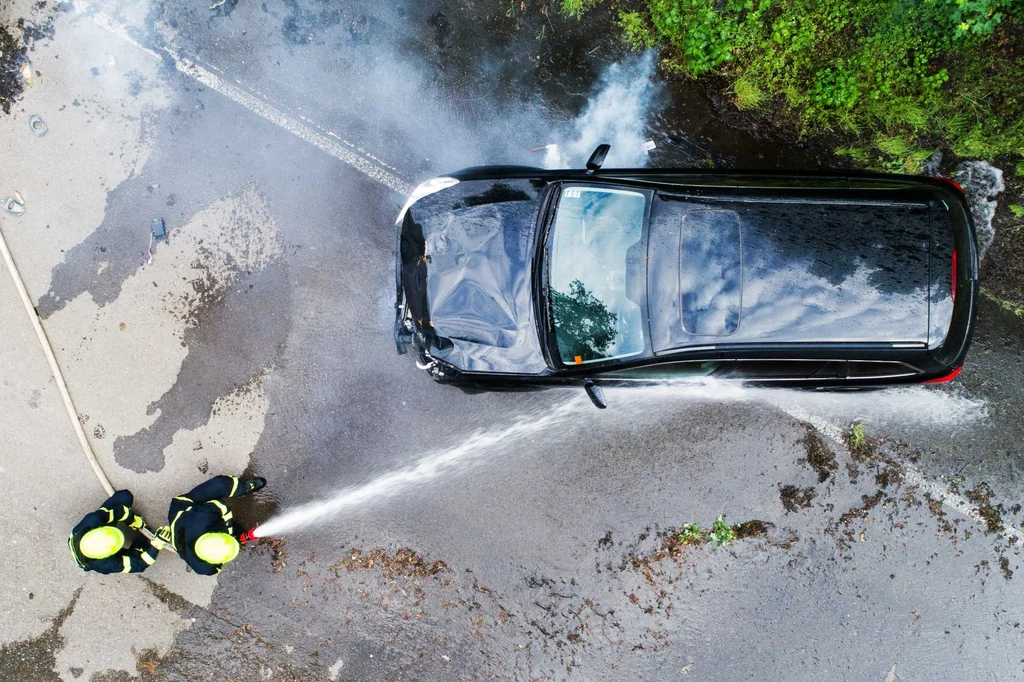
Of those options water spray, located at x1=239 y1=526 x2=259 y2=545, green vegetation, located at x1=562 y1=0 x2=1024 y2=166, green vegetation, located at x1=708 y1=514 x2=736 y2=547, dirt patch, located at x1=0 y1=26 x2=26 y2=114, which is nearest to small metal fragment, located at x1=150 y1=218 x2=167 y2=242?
dirt patch, located at x1=0 y1=26 x2=26 y2=114

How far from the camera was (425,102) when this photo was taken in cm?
545

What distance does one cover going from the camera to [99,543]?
5.10m

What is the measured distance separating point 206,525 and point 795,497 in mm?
5203

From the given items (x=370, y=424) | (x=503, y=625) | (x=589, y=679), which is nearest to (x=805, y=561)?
(x=589, y=679)

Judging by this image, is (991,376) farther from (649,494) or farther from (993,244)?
(649,494)

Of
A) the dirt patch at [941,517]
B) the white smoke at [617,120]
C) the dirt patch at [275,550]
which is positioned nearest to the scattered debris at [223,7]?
the white smoke at [617,120]

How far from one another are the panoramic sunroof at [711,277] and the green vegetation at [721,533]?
2.06 m

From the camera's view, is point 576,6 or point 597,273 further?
point 576,6

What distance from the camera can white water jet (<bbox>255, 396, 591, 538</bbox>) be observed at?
5.49m

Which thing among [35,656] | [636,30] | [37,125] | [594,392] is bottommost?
[35,656]

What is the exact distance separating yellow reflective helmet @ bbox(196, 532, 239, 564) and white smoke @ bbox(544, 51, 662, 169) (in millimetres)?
4310

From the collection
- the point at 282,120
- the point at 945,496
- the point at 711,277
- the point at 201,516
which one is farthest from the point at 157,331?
the point at 945,496

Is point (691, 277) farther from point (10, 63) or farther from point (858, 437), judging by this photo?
point (10, 63)

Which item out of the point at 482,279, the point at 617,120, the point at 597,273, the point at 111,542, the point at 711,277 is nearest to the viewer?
the point at 711,277
